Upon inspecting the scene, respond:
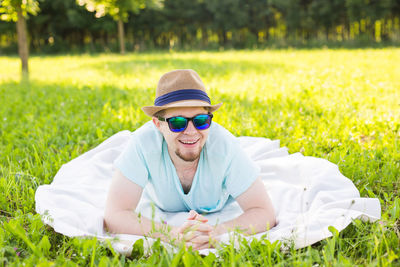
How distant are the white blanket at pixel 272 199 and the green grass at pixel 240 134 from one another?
104 millimetres

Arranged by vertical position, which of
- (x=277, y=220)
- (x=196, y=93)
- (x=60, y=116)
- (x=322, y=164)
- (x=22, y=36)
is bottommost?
(x=277, y=220)

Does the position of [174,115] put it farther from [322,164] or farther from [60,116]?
[60,116]

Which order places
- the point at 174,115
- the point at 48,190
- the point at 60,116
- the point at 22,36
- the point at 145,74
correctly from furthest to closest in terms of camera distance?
1. the point at 22,36
2. the point at 145,74
3. the point at 60,116
4. the point at 48,190
5. the point at 174,115

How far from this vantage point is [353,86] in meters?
7.01

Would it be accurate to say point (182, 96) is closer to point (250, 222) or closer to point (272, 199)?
point (250, 222)

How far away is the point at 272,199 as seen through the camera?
3211mm

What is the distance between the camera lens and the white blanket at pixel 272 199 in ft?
7.98

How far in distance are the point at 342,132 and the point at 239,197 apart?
91.2 inches

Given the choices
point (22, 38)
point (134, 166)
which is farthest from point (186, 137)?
point (22, 38)

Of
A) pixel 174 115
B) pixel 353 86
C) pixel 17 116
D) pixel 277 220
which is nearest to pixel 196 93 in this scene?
pixel 174 115

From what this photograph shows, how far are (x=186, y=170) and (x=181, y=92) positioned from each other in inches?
25.3

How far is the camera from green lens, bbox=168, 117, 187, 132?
2414 millimetres

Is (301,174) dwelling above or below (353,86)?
below

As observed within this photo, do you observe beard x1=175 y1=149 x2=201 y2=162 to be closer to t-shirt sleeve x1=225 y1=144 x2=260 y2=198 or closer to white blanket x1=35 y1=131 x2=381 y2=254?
t-shirt sleeve x1=225 y1=144 x2=260 y2=198
